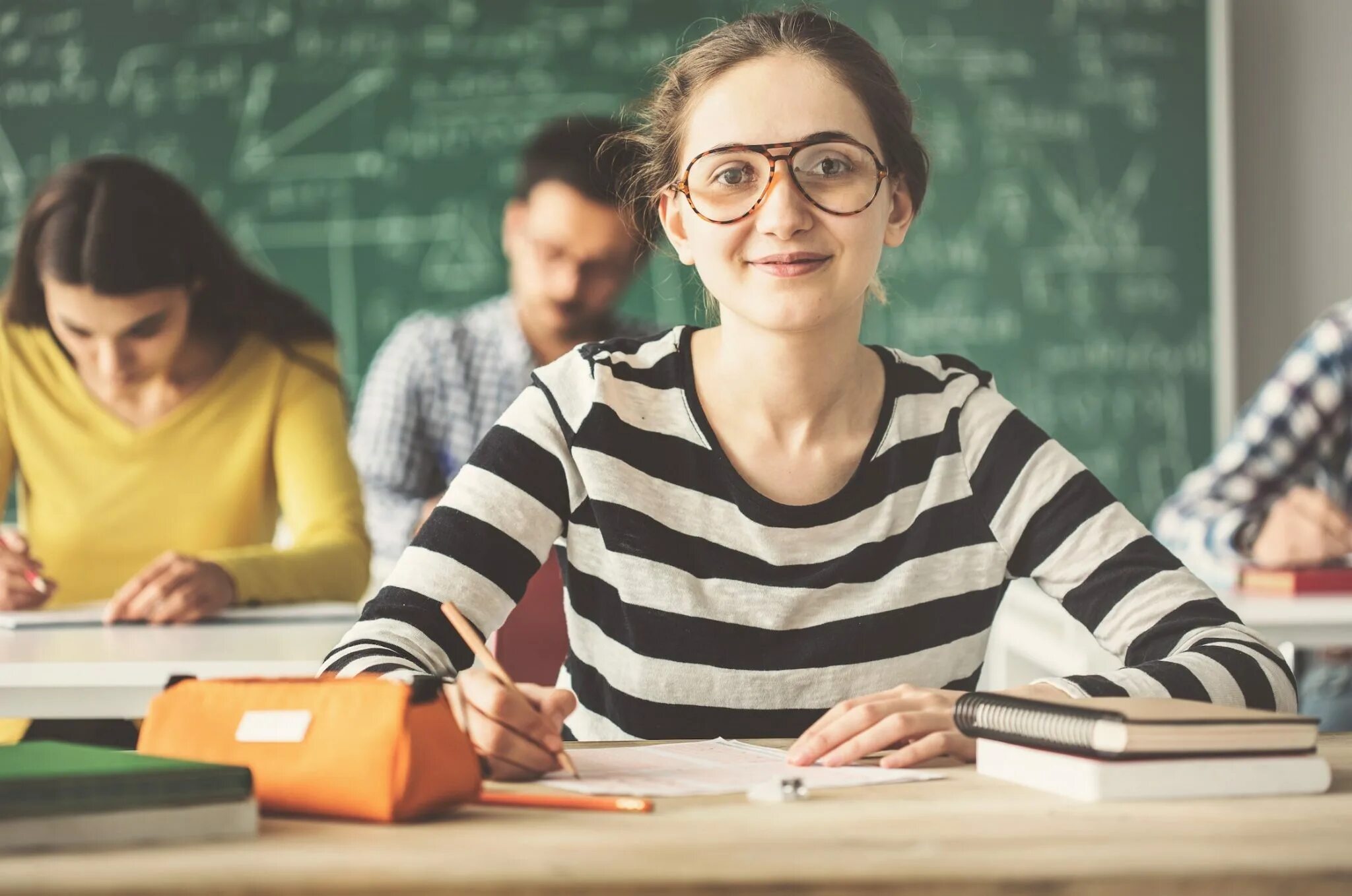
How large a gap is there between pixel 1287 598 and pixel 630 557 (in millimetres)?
1187

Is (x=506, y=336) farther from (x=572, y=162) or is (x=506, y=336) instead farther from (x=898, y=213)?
(x=898, y=213)

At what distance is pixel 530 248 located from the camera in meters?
3.29

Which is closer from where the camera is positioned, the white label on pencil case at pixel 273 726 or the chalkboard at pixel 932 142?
the white label on pencil case at pixel 273 726

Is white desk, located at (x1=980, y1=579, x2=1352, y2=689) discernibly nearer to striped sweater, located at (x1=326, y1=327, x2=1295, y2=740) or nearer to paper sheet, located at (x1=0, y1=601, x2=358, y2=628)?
striped sweater, located at (x1=326, y1=327, x2=1295, y2=740)

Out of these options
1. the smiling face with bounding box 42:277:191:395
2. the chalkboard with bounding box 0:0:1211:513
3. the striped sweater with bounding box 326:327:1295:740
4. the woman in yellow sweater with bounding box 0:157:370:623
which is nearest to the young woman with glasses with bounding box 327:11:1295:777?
the striped sweater with bounding box 326:327:1295:740

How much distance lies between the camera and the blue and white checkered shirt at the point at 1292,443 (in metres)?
2.70

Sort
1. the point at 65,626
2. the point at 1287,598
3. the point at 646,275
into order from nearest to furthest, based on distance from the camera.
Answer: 1. the point at 65,626
2. the point at 1287,598
3. the point at 646,275

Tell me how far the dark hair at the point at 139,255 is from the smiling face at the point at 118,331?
0.8 inches

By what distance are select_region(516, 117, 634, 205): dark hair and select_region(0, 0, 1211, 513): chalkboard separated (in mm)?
687

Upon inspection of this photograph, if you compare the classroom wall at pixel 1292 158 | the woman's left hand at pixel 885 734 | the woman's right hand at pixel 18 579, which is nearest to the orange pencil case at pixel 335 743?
the woman's left hand at pixel 885 734

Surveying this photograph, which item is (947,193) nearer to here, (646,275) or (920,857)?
(646,275)

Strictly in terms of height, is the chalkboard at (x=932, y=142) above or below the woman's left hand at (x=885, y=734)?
above

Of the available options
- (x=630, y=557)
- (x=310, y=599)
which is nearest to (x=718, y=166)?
(x=630, y=557)

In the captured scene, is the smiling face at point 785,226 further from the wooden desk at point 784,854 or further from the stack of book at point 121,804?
the stack of book at point 121,804
